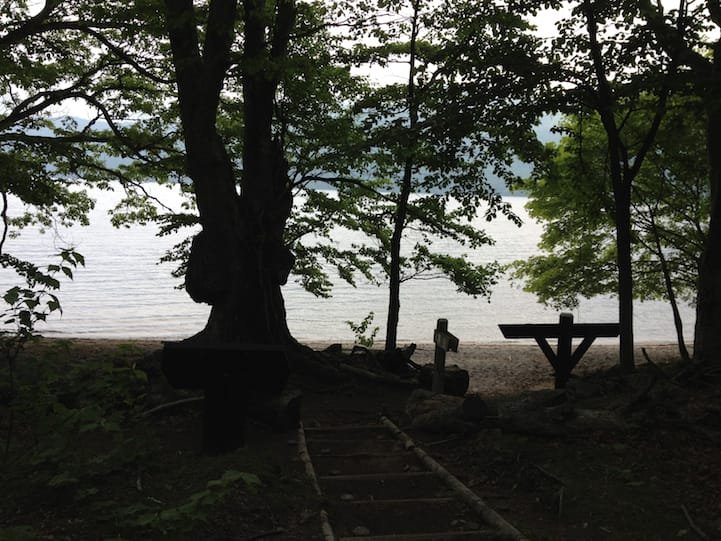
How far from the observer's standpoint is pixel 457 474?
6.77 m

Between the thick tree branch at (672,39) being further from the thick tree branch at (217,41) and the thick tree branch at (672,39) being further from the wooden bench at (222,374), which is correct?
the wooden bench at (222,374)

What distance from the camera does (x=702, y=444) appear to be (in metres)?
7.17

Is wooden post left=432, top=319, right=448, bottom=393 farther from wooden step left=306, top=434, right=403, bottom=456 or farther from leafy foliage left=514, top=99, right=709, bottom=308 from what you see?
leafy foliage left=514, top=99, right=709, bottom=308

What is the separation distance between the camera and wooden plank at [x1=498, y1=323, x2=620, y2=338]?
37.9 ft

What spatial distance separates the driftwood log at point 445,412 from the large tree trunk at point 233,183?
3.52 m

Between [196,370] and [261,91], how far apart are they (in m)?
6.85

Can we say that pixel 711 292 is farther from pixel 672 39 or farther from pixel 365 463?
pixel 365 463

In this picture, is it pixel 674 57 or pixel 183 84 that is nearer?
pixel 674 57

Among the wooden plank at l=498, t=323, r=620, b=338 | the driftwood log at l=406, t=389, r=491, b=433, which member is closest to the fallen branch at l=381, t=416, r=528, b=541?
the driftwood log at l=406, t=389, r=491, b=433

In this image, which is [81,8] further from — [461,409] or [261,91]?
[461,409]

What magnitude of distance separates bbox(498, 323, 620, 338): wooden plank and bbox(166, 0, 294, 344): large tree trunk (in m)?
4.37

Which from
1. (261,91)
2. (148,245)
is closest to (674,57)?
(261,91)

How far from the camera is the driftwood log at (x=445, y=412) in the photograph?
27.1 feet

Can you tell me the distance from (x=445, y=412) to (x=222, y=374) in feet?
10.6
